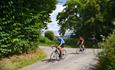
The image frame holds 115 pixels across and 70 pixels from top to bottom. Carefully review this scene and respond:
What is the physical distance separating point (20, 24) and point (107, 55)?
8253 mm

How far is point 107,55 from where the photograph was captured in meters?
19.6

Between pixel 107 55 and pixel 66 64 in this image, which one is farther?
pixel 66 64

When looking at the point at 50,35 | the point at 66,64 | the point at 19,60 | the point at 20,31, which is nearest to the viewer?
the point at 66,64

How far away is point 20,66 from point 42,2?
7087 millimetres

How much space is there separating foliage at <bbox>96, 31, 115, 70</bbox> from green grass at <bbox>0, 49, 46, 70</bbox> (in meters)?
5.69

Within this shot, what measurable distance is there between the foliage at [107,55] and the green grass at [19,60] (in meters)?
5.69

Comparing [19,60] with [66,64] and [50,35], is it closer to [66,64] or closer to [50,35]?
[66,64]

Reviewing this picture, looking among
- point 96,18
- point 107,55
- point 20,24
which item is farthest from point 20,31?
point 96,18

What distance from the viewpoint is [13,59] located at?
25.2 meters

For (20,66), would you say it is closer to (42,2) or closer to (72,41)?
(42,2)

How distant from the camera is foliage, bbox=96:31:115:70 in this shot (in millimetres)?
18922

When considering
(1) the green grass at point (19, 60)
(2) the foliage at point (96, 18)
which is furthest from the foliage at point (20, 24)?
(2) the foliage at point (96, 18)

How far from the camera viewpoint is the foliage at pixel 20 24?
967 inches

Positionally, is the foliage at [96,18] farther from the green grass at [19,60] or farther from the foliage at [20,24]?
the green grass at [19,60]
